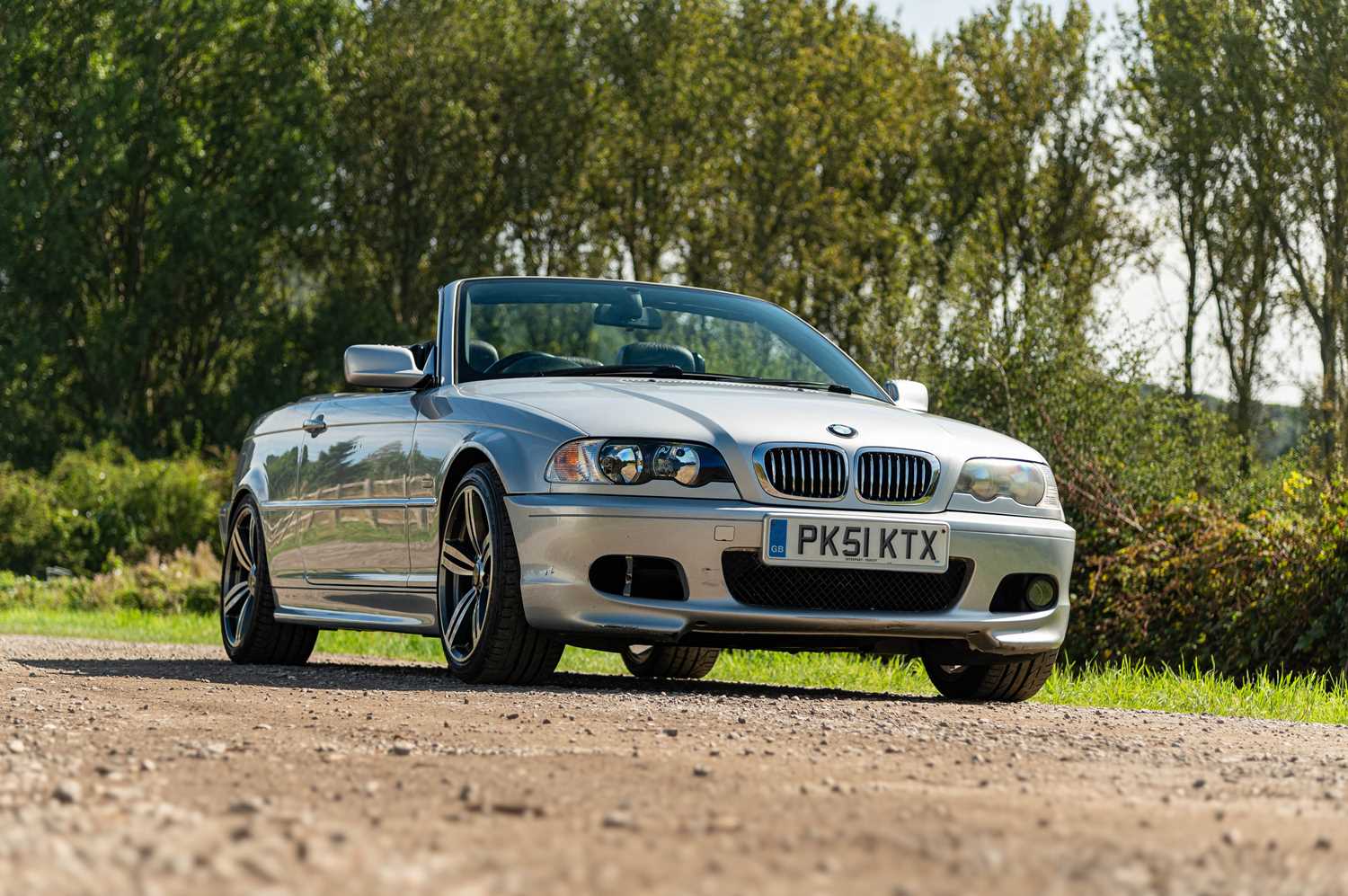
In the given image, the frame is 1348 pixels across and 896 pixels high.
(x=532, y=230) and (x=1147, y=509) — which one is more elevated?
(x=532, y=230)

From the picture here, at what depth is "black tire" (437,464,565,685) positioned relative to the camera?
21.8 ft

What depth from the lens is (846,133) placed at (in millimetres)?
33938

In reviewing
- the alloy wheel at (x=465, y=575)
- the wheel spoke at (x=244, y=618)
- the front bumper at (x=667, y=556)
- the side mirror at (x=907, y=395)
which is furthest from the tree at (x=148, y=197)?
the front bumper at (x=667, y=556)

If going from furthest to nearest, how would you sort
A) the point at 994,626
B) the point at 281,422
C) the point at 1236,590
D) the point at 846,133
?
the point at 846,133
the point at 1236,590
the point at 281,422
the point at 994,626

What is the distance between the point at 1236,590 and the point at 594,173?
80.5 feet

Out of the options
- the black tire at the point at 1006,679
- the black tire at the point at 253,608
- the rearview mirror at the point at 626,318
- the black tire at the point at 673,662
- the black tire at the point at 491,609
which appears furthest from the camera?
the black tire at the point at 673,662

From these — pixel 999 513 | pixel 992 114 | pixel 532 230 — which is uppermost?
pixel 992 114

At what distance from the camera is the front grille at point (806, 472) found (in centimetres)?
651

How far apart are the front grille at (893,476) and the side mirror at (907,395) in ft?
4.36

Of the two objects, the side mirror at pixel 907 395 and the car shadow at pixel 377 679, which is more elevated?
the side mirror at pixel 907 395

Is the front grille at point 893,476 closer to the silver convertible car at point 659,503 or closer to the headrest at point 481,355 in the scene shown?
the silver convertible car at point 659,503

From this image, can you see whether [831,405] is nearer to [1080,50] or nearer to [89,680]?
[89,680]

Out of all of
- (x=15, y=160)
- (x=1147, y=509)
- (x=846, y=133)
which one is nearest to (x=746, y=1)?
(x=846, y=133)

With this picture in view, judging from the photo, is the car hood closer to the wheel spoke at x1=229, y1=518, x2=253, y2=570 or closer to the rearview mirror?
→ the rearview mirror
